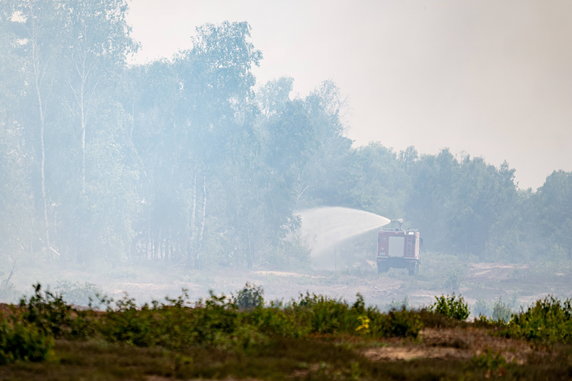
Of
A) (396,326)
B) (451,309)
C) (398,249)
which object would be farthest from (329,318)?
(398,249)

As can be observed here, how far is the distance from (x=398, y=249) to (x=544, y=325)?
42.5 meters

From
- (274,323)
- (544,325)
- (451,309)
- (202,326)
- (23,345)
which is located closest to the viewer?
(23,345)

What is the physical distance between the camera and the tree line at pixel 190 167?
54.2 meters

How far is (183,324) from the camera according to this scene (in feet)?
35.6

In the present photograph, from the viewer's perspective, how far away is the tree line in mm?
54188

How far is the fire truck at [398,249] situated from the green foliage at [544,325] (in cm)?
3862

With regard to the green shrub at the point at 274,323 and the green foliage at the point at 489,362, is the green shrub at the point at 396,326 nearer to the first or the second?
the green shrub at the point at 274,323

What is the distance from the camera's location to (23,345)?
884 cm

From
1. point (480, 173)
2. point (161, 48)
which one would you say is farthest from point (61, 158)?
point (480, 173)

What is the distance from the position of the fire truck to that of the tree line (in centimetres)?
1076

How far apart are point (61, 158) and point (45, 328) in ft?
151

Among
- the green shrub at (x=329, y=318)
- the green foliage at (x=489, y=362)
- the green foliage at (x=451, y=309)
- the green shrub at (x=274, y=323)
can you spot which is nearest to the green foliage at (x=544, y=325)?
the green foliage at (x=451, y=309)

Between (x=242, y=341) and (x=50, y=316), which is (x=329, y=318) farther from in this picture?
(x=50, y=316)

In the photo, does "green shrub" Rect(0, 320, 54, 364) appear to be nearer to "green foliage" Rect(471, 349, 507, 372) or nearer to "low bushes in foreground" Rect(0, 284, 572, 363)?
"low bushes in foreground" Rect(0, 284, 572, 363)
